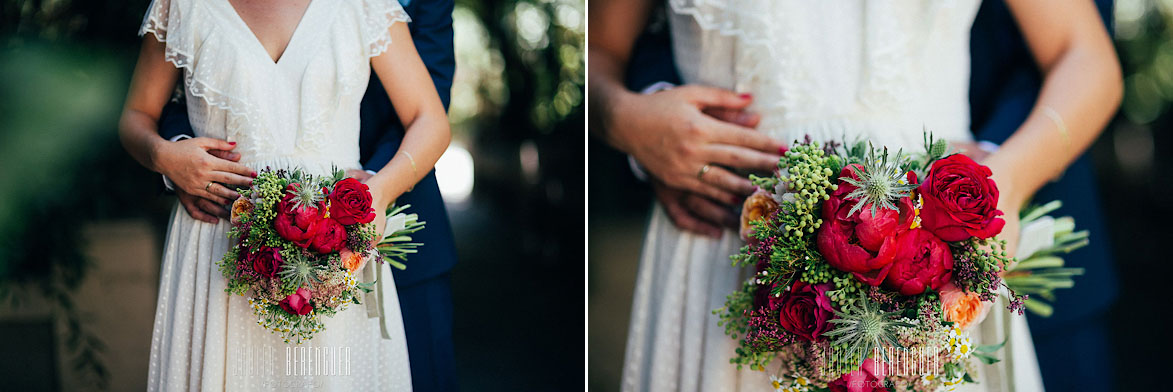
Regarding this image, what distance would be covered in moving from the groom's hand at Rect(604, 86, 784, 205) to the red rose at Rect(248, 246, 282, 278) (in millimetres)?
834

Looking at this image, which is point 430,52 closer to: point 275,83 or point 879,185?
point 275,83

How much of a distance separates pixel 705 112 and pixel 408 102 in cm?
68

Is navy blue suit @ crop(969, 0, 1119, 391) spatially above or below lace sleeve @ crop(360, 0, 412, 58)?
below

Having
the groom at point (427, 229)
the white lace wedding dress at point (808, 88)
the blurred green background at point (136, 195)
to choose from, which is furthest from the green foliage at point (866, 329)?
the groom at point (427, 229)

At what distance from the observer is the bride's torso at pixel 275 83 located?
5.43 feet

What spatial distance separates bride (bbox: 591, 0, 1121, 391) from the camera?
152 cm

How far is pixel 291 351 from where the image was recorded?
1.71 m

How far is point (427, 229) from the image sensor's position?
5.83 ft

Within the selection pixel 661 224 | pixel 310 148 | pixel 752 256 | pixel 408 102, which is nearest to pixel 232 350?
pixel 310 148

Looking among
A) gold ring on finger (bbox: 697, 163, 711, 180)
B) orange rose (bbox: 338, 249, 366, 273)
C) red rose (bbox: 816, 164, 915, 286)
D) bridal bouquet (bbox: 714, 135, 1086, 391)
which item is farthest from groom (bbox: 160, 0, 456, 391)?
red rose (bbox: 816, 164, 915, 286)

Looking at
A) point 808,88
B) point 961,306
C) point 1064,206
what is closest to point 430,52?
point 808,88

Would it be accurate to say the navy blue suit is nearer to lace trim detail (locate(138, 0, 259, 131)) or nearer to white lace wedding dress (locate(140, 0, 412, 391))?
white lace wedding dress (locate(140, 0, 412, 391))

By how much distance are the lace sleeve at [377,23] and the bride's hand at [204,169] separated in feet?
1.23

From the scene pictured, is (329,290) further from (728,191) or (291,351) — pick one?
(728,191)
